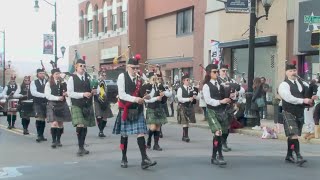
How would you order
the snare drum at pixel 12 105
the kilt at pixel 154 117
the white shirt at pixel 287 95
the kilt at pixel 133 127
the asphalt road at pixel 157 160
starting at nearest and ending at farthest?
1. the asphalt road at pixel 157 160
2. the kilt at pixel 133 127
3. the white shirt at pixel 287 95
4. the kilt at pixel 154 117
5. the snare drum at pixel 12 105

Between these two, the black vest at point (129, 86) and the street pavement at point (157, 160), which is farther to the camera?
the black vest at point (129, 86)

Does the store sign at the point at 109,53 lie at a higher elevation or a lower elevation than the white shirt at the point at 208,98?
higher

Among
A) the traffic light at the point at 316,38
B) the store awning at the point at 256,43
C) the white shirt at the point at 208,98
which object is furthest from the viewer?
the store awning at the point at 256,43

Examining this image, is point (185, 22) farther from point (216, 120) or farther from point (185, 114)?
point (216, 120)

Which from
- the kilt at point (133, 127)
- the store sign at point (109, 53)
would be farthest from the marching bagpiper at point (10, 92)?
the store sign at point (109, 53)

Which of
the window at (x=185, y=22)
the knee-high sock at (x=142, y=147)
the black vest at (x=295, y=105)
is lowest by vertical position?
the knee-high sock at (x=142, y=147)

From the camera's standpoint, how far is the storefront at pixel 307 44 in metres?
18.1

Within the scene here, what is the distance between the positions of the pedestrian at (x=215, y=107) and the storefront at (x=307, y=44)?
9010 millimetres

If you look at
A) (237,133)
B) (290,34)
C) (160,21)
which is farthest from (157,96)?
(160,21)

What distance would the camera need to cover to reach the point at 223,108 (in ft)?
32.5

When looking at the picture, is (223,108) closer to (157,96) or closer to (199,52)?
(157,96)

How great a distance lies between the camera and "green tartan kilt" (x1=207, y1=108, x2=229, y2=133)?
31.8ft

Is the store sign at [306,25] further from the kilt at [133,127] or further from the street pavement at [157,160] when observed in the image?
the kilt at [133,127]

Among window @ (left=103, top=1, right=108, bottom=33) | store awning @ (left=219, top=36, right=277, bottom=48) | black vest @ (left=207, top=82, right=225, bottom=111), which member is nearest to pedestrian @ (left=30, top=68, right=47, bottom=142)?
black vest @ (left=207, top=82, right=225, bottom=111)
